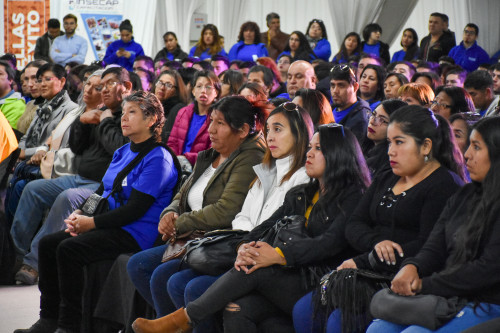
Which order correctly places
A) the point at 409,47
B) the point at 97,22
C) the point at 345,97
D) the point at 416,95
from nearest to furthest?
the point at 416,95
the point at 345,97
the point at 409,47
the point at 97,22

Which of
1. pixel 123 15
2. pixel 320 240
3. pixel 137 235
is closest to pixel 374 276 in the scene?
pixel 320 240

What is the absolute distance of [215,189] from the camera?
3768mm

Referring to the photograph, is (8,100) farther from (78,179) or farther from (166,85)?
(78,179)

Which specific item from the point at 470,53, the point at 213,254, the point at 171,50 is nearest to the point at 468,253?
the point at 213,254

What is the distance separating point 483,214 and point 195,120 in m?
3.26

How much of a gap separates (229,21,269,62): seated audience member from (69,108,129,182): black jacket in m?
4.50

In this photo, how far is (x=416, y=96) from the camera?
180 inches

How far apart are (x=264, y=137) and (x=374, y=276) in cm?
125

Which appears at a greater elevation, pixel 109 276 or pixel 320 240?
pixel 320 240

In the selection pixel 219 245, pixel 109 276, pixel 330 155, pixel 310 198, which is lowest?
pixel 109 276

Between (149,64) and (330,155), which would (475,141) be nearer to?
(330,155)

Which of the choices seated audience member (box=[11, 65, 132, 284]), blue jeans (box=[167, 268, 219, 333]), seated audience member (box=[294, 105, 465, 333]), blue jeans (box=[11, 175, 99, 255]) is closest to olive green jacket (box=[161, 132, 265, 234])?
blue jeans (box=[167, 268, 219, 333])

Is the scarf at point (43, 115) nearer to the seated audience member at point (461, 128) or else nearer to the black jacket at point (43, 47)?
the seated audience member at point (461, 128)

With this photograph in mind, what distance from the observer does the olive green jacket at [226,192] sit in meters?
3.65
